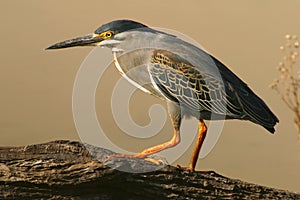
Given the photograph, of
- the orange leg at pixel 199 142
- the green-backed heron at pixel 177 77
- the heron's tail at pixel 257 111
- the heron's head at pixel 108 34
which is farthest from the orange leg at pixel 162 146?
the heron's head at pixel 108 34

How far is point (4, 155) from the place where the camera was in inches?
105

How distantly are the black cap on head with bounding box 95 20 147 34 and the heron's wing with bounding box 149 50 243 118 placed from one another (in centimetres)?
17

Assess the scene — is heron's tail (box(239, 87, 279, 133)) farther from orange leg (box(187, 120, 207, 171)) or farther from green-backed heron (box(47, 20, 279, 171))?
orange leg (box(187, 120, 207, 171))

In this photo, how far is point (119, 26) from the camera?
2801mm

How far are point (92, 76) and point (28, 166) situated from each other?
519mm

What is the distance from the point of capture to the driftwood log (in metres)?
2.50

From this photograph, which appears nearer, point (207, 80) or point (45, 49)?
point (207, 80)

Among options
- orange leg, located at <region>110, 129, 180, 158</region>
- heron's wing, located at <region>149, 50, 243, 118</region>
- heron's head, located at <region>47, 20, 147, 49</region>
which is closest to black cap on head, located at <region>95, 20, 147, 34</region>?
heron's head, located at <region>47, 20, 147, 49</region>

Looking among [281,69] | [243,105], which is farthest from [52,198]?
[281,69]

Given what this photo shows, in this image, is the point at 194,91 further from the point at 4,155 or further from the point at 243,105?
the point at 4,155

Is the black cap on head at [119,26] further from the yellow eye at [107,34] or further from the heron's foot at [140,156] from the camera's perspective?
the heron's foot at [140,156]

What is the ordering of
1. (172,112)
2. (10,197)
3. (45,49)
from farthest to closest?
(45,49) < (172,112) < (10,197)

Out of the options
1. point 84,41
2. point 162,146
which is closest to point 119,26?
point 84,41

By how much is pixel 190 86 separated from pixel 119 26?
0.43 metres
